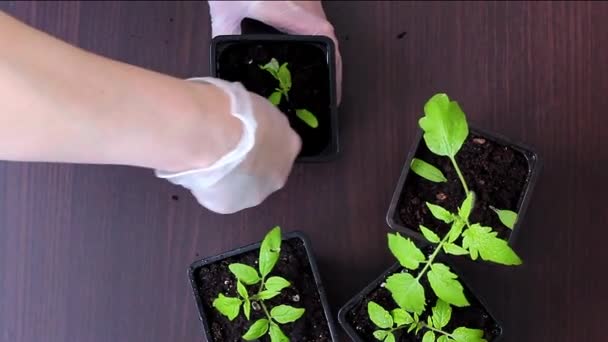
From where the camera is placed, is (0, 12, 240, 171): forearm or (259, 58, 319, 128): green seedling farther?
(259, 58, 319, 128): green seedling

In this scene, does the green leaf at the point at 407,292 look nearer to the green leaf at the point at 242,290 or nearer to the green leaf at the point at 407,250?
the green leaf at the point at 407,250

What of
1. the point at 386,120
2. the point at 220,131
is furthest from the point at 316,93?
the point at 220,131

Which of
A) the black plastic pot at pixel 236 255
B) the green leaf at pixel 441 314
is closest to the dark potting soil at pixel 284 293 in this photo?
the black plastic pot at pixel 236 255

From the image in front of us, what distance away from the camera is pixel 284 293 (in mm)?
583

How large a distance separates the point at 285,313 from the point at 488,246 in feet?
0.63

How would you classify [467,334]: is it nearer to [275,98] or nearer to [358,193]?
[358,193]

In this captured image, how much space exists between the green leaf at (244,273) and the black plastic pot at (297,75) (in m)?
0.14

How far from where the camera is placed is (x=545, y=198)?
0.64m

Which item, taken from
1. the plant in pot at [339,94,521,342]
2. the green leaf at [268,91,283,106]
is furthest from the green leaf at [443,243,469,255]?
the green leaf at [268,91,283,106]

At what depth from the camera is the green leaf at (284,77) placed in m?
0.61

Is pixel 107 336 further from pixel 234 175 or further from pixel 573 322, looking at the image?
pixel 573 322

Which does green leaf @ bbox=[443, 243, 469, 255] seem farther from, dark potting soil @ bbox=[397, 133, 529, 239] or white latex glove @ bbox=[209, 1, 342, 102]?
white latex glove @ bbox=[209, 1, 342, 102]

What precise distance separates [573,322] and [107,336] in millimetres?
506

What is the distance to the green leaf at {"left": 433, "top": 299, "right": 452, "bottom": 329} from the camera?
1.77 ft
